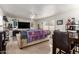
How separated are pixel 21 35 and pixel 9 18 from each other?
34cm

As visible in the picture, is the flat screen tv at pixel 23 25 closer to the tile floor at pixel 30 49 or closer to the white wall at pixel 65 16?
the tile floor at pixel 30 49

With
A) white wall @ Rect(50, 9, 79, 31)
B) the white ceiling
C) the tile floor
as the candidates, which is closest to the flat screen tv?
the white ceiling

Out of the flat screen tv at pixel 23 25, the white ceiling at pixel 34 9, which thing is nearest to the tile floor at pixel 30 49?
the flat screen tv at pixel 23 25

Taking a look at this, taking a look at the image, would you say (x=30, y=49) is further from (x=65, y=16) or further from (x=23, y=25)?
(x=65, y=16)

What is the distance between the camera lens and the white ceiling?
1.63 m

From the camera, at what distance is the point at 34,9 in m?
1.64

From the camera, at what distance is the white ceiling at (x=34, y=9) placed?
1.63 m

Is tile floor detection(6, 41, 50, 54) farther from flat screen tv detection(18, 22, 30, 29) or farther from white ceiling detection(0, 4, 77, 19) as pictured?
white ceiling detection(0, 4, 77, 19)

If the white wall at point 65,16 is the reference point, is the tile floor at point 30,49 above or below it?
below

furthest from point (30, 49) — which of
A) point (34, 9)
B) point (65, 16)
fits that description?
point (65, 16)
